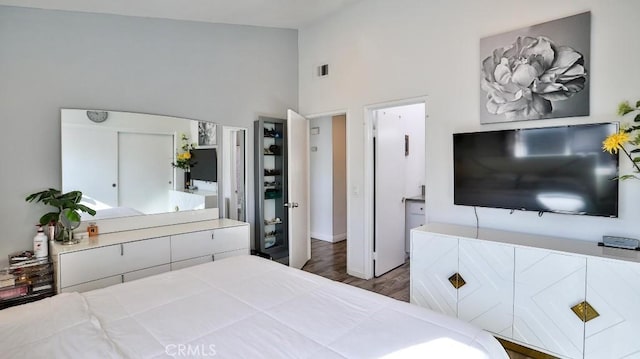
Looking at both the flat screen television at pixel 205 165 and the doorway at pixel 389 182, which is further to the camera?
the doorway at pixel 389 182

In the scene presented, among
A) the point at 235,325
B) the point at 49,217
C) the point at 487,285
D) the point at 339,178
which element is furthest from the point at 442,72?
the point at 49,217

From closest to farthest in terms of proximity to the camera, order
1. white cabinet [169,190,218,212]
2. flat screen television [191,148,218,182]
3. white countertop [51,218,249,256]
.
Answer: white countertop [51,218,249,256] < white cabinet [169,190,218,212] < flat screen television [191,148,218,182]

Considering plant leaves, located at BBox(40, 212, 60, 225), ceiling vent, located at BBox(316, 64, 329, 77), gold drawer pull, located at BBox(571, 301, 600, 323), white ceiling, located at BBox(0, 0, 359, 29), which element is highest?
white ceiling, located at BBox(0, 0, 359, 29)

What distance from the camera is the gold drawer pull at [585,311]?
205 centimetres

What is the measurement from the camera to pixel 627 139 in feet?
6.67

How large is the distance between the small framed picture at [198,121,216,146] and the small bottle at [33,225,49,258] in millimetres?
1571

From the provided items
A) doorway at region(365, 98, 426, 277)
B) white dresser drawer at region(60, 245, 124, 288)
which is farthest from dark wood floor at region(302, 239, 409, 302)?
white dresser drawer at region(60, 245, 124, 288)

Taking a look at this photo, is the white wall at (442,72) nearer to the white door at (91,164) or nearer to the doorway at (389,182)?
the doorway at (389,182)

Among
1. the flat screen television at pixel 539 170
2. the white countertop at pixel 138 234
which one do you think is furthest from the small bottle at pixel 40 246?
the flat screen television at pixel 539 170

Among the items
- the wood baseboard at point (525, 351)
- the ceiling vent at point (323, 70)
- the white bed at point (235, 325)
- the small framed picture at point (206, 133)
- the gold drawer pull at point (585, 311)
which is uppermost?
the ceiling vent at point (323, 70)

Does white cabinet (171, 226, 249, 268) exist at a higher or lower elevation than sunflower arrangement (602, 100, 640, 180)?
lower

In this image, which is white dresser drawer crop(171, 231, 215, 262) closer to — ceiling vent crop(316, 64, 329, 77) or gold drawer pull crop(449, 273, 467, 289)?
gold drawer pull crop(449, 273, 467, 289)

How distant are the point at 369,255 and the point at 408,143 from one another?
5.57 feet

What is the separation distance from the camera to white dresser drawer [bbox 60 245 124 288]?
7.88 feet
